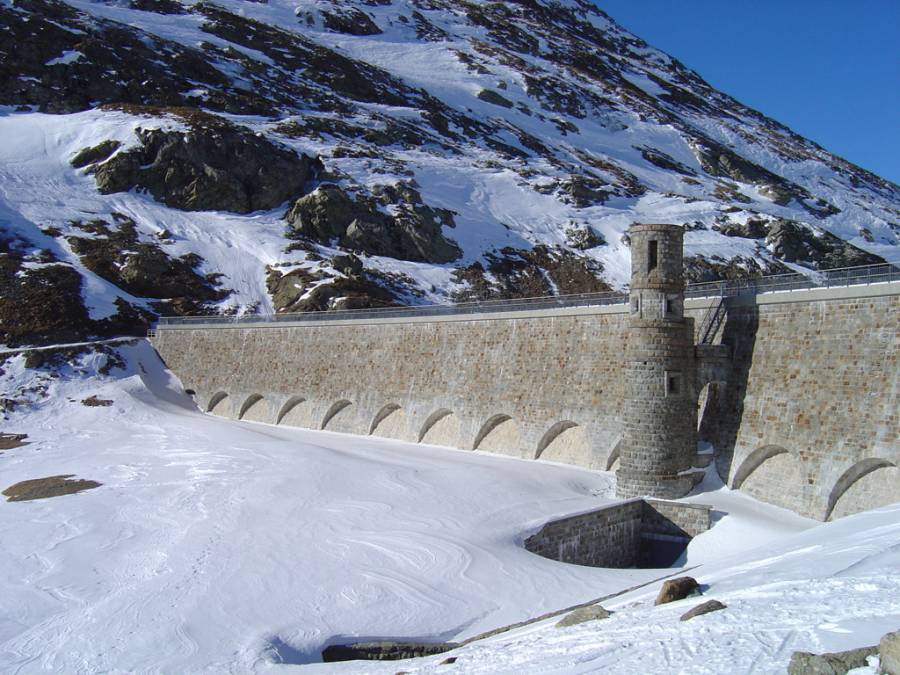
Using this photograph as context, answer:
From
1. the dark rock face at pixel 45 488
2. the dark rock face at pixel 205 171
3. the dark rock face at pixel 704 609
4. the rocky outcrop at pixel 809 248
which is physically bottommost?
the dark rock face at pixel 45 488

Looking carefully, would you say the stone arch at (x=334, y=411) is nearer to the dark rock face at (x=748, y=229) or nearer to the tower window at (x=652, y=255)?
the tower window at (x=652, y=255)

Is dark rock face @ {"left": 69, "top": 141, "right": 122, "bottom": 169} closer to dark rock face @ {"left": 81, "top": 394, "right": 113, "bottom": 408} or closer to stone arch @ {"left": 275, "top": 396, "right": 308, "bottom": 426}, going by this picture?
dark rock face @ {"left": 81, "top": 394, "right": 113, "bottom": 408}

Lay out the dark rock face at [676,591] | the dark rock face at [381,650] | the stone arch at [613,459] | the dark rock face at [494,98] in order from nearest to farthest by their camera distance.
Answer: the dark rock face at [676,591], the dark rock face at [381,650], the stone arch at [613,459], the dark rock face at [494,98]

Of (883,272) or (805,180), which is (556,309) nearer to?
(883,272)

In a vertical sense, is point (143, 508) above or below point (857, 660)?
below

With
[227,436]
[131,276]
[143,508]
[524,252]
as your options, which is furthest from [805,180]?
[143,508]

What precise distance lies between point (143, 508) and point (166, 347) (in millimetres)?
27582

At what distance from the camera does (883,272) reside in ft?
70.5

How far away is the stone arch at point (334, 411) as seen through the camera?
39781mm

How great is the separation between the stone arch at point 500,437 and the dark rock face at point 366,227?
4276cm

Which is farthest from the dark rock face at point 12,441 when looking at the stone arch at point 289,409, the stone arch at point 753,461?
the stone arch at point 753,461

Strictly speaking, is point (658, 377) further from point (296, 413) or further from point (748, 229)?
point (748, 229)

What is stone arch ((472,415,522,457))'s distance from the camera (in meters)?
31.2

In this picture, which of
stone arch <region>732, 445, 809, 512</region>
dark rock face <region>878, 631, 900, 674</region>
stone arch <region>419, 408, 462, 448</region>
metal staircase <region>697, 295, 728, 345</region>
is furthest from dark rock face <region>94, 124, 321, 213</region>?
dark rock face <region>878, 631, 900, 674</region>
